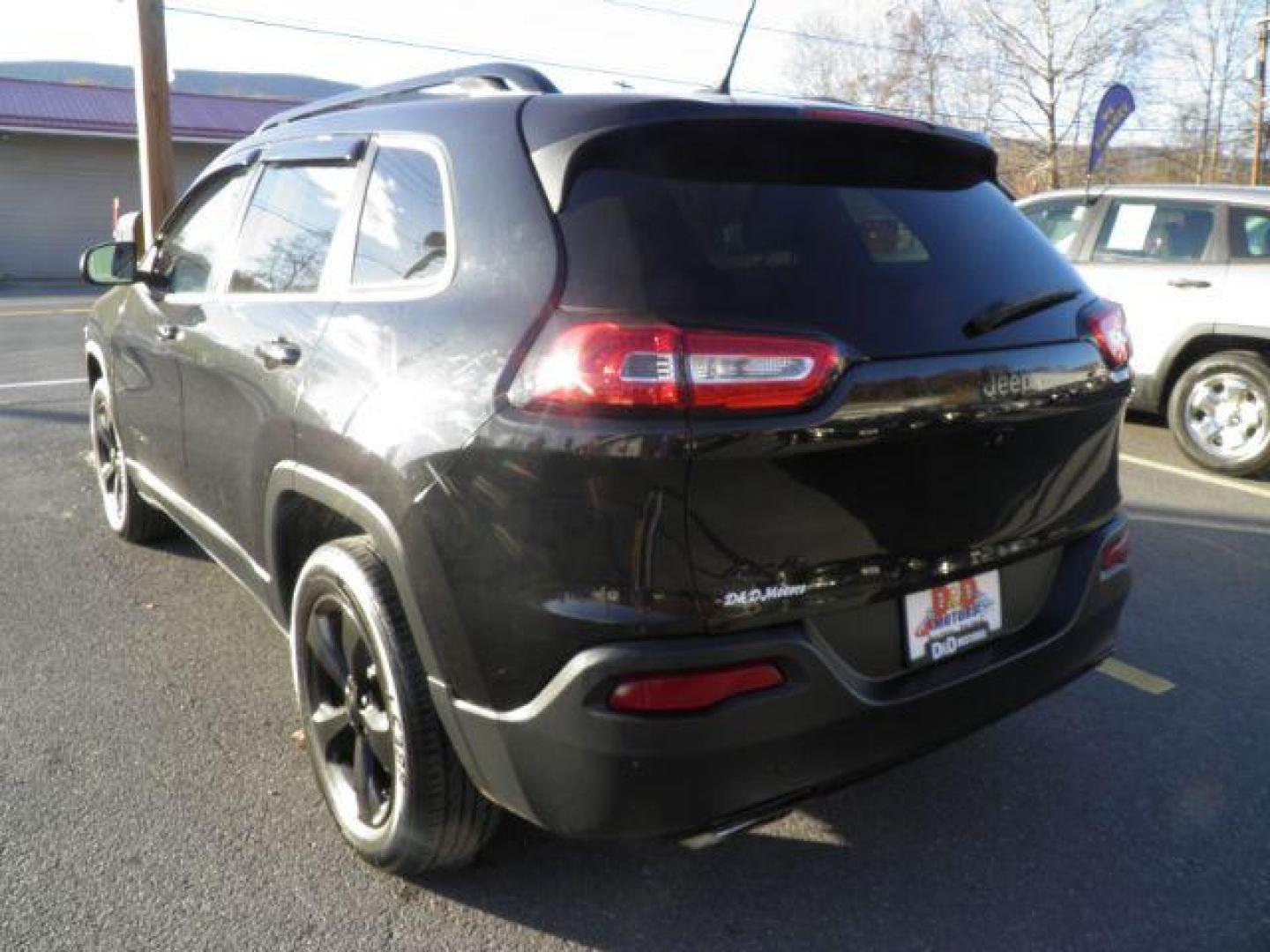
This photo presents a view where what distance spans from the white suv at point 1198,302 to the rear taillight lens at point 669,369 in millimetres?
5308

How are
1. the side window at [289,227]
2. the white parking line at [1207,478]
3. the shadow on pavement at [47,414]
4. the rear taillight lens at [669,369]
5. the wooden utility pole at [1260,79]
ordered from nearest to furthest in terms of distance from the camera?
the rear taillight lens at [669,369] → the side window at [289,227] → the white parking line at [1207,478] → the shadow on pavement at [47,414] → the wooden utility pole at [1260,79]

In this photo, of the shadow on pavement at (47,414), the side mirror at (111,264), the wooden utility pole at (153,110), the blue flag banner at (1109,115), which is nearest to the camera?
the side mirror at (111,264)

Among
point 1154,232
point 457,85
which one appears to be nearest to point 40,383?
point 457,85

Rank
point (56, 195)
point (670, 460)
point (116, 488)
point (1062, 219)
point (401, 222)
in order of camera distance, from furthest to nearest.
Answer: point (56, 195) → point (1062, 219) → point (116, 488) → point (401, 222) → point (670, 460)

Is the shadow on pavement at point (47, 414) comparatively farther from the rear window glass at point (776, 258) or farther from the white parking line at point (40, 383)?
the rear window glass at point (776, 258)

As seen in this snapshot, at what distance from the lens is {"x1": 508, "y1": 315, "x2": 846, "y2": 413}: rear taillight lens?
6.62 ft

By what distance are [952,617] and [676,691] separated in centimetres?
74

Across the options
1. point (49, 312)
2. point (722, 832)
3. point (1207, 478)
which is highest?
point (722, 832)

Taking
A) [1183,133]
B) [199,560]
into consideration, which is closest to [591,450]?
[199,560]

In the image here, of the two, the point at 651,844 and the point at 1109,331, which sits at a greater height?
the point at 1109,331

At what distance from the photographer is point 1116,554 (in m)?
2.80

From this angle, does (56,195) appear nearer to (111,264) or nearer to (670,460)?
(111,264)

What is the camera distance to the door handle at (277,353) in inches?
112

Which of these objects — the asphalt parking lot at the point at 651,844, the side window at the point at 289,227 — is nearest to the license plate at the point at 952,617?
the asphalt parking lot at the point at 651,844
